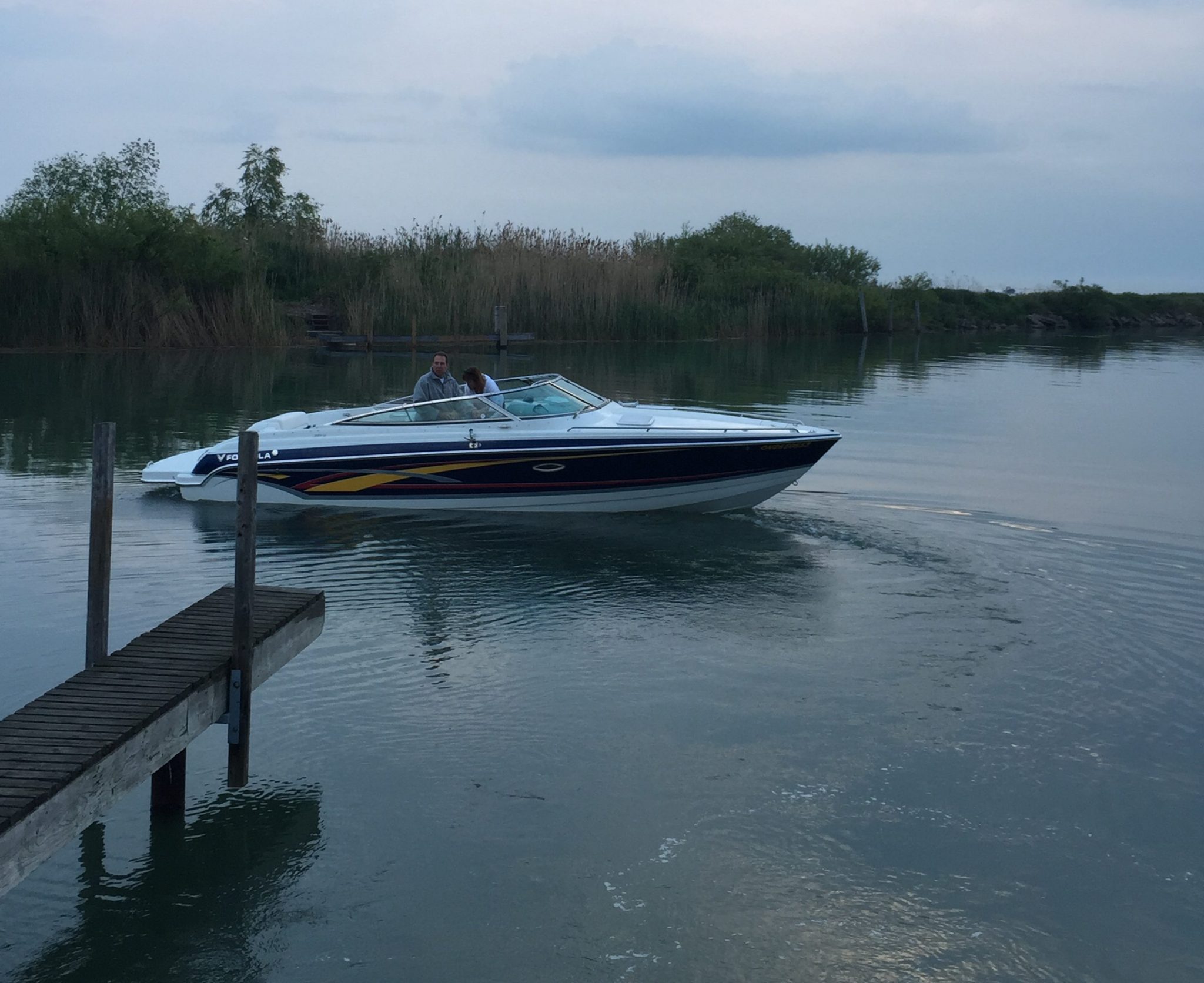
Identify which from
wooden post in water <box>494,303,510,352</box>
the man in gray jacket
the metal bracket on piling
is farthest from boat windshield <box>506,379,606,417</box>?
wooden post in water <box>494,303,510,352</box>

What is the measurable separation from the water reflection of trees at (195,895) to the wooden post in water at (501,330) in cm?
2845

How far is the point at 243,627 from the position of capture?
6.03 m

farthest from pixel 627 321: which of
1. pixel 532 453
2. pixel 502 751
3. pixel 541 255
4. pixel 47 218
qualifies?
pixel 502 751

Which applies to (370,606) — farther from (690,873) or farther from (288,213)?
(288,213)

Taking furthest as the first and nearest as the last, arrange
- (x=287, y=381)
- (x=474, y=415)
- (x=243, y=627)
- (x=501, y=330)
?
(x=501, y=330)
(x=287, y=381)
(x=474, y=415)
(x=243, y=627)

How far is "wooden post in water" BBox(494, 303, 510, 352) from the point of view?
34156 millimetres

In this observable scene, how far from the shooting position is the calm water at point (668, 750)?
16.6 feet

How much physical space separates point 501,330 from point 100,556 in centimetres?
2854

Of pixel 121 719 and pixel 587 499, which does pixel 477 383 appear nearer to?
pixel 587 499

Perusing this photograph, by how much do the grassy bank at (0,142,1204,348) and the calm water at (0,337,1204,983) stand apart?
22.3 m

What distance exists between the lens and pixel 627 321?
131ft

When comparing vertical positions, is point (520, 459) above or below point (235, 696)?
above

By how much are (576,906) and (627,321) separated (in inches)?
1392

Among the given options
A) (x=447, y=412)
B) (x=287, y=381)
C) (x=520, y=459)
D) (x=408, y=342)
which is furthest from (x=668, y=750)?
(x=408, y=342)
